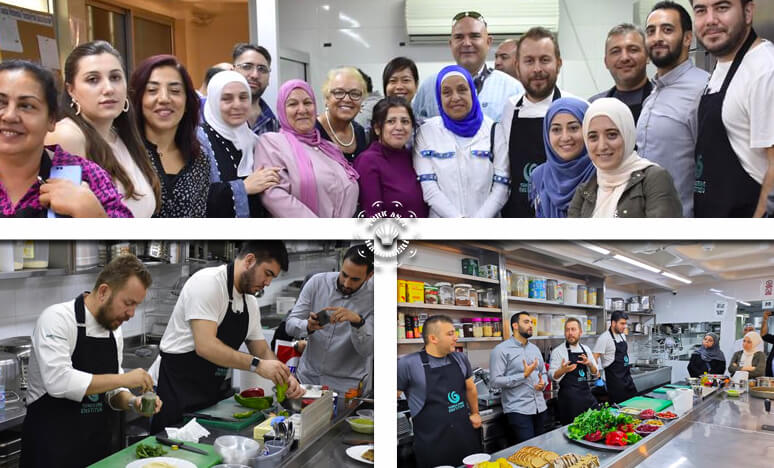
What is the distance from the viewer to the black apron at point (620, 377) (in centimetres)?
170

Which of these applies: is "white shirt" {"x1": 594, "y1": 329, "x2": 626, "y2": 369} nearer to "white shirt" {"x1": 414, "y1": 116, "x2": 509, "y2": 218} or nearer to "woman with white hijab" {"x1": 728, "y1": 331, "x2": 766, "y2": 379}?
"woman with white hijab" {"x1": 728, "y1": 331, "x2": 766, "y2": 379}

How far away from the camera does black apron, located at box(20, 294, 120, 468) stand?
1.67 metres

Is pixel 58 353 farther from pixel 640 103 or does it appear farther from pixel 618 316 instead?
pixel 640 103

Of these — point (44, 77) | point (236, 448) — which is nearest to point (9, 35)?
point (44, 77)

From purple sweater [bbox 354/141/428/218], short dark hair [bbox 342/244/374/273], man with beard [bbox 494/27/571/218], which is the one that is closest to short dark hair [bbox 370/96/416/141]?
purple sweater [bbox 354/141/428/218]

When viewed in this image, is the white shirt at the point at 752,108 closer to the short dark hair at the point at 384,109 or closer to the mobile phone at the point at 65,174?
the short dark hair at the point at 384,109

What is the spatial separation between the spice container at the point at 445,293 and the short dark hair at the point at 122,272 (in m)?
0.72

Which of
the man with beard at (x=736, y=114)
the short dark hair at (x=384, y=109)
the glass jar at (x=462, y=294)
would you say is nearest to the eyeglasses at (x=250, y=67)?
the short dark hair at (x=384, y=109)

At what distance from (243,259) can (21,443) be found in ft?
2.24

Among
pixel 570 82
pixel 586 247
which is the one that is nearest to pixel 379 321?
pixel 586 247

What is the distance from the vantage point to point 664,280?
1682mm

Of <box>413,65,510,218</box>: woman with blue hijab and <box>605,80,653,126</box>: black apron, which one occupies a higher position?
<box>605,80,653,126</box>: black apron

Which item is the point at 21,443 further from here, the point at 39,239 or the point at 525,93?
the point at 525,93

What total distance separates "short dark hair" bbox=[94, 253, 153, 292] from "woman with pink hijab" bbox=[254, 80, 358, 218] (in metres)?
0.43
